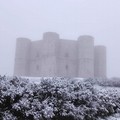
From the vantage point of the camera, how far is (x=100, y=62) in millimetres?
52562

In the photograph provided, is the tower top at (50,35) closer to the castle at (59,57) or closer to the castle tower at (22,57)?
the castle at (59,57)

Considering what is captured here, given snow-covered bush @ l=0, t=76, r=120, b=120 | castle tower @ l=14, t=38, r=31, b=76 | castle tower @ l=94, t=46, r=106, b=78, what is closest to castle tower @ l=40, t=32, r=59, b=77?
castle tower @ l=14, t=38, r=31, b=76

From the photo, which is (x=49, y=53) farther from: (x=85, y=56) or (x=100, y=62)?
(x=100, y=62)

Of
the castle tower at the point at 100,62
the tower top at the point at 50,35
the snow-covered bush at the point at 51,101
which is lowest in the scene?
the snow-covered bush at the point at 51,101

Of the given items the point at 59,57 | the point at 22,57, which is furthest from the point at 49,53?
the point at 22,57

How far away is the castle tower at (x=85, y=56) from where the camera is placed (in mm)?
49000

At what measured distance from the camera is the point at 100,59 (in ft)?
173

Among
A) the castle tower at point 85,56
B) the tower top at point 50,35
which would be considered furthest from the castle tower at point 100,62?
the tower top at point 50,35

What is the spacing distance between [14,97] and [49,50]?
44.3 meters

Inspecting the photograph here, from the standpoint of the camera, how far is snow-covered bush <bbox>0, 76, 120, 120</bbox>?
578cm

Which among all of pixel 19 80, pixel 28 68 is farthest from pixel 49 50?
pixel 19 80

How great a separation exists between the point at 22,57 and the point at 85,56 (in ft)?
43.5

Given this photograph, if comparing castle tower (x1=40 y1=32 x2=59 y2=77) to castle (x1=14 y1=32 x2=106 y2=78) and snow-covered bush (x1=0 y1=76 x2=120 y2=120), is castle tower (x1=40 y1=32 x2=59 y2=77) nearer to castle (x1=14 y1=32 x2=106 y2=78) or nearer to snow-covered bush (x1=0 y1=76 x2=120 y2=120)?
castle (x1=14 y1=32 x2=106 y2=78)

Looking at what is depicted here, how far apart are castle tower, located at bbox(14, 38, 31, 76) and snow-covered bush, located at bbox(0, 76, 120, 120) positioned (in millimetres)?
45069
